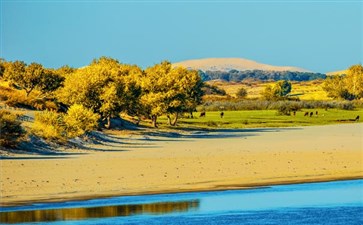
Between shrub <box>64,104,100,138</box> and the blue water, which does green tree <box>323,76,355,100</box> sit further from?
the blue water

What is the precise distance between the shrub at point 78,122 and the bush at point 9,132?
230 inches

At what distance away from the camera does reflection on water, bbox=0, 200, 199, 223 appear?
67.8 feet

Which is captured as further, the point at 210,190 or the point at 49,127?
the point at 49,127

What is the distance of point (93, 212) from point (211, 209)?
3052 mm

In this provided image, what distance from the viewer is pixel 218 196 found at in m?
25.0

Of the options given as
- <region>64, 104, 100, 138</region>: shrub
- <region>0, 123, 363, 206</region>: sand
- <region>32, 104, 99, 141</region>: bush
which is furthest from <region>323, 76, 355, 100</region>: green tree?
<region>64, 104, 100, 138</region>: shrub

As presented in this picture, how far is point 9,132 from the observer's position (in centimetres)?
3494

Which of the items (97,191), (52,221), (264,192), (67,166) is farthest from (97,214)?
(67,166)

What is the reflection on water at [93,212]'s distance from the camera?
2066cm

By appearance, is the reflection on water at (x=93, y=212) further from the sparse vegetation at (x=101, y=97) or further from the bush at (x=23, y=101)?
the bush at (x=23, y=101)

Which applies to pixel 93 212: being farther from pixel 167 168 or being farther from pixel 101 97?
pixel 101 97

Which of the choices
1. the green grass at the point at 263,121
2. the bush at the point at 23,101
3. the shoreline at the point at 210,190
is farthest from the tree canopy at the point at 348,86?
the shoreline at the point at 210,190

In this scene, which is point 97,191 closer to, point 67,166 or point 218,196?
point 218,196

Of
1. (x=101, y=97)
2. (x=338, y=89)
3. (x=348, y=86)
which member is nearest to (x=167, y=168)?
(x=101, y=97)
